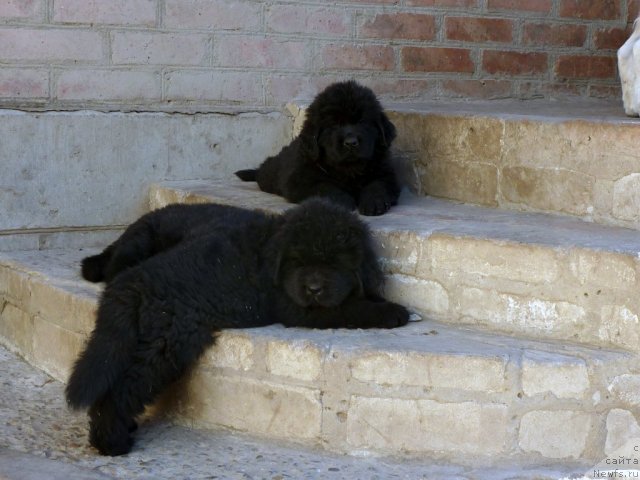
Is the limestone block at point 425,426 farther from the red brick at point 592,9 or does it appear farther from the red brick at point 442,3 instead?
the red brick at point 592,9

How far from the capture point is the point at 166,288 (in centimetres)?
432

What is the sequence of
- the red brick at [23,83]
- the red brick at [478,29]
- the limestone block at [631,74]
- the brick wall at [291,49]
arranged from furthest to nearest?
the red brick at [478,29], the brick wall at [291,49], the red brick at [23,83], the limestone block at [631,74]

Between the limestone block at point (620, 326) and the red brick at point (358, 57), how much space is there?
3031mm

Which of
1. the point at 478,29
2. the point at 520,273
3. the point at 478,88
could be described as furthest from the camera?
the point at 478,88

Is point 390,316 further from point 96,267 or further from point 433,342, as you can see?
point 96,267

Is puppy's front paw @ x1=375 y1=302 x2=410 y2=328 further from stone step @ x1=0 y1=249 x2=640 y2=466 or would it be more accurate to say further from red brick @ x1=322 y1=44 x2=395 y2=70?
red brick @ x1=322 y1=44 x2=395 y2=70

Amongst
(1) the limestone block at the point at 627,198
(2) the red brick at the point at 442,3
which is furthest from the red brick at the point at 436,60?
(1) the limestone block at the point at 627,198

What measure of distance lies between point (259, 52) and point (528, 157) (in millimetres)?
2034

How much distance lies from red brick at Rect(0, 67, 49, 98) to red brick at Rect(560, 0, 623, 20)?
3716mm

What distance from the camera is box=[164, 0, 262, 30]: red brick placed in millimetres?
6152

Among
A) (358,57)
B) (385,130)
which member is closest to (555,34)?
(358,57)

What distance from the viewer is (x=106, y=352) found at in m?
4.14

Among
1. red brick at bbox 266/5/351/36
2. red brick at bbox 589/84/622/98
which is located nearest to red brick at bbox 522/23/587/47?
red brick at bbox 589/84/622/98

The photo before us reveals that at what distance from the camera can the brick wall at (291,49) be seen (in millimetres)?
5887
